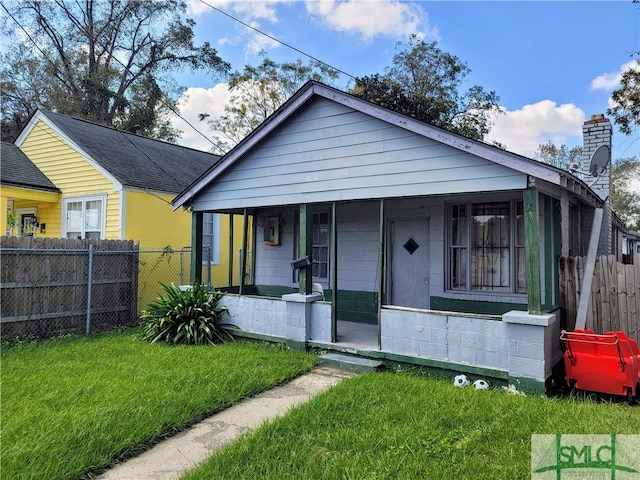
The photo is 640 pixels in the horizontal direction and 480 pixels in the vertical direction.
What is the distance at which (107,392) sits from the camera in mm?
4543

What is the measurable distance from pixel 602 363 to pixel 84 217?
1171 cm

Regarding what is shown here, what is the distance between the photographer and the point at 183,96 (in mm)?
27469

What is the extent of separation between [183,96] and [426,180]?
26.0m

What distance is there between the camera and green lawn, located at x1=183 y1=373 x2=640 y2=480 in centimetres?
300

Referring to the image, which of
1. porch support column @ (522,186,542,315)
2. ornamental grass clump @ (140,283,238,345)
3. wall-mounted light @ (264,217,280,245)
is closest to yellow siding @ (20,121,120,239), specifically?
ornamental grass clump @ (140,283,238,345)

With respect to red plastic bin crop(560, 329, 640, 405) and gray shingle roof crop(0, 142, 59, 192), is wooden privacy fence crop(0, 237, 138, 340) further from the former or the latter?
red plastic bin crop(560, 329, 640, 405)

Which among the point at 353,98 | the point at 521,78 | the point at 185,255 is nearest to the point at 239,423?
the point at 353,98

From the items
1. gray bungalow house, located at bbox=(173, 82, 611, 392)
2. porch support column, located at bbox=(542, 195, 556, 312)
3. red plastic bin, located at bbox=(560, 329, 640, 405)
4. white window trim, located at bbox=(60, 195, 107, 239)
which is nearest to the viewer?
red plastic bin, located at bbox=(560, 329, 640, 405)

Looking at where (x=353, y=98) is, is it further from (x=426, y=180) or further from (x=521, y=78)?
(x=521, y=78)

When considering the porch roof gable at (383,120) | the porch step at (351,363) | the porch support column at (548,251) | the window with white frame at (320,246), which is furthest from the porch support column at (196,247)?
the porch support column at (548,251)

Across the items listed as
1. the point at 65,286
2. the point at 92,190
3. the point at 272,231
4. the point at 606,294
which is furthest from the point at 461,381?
the point at 92,190

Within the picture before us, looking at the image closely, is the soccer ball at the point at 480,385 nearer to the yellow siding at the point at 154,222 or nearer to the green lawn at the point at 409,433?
the green lawn at the point at 409,433

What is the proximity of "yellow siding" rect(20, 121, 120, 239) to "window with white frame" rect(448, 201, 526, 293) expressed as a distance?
811cm

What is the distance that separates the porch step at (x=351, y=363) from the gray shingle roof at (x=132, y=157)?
7.18m
